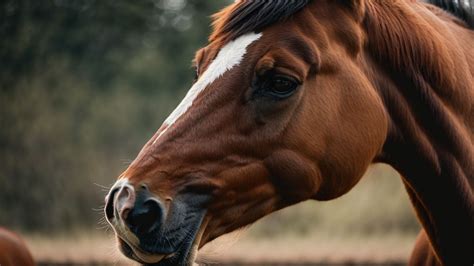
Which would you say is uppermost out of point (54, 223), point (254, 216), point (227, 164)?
point (227, 164)

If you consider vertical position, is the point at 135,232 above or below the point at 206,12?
above

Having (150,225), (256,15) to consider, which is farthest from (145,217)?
(256,15)

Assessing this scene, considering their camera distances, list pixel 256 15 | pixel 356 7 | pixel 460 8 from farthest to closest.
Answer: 1. pixel 460 8
2. pixel 356 7
3. pixel 256 15

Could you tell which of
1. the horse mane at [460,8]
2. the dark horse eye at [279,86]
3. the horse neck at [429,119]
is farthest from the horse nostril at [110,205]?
the horse mane at [460,8]

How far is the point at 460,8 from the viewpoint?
3.33m

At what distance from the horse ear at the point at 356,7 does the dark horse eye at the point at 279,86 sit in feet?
1.54

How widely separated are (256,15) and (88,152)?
38.6ft

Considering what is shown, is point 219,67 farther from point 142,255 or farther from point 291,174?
point 142,255

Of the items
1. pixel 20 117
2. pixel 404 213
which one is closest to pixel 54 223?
pixel 20 117

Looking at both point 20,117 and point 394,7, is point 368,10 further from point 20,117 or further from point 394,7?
point 20,117

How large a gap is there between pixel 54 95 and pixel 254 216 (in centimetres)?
1253

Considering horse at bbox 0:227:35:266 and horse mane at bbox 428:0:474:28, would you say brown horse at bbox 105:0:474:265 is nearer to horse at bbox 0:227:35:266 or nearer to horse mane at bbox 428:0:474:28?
horse mane at bbox 428:0:474:28

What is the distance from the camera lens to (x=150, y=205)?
228 centimetres

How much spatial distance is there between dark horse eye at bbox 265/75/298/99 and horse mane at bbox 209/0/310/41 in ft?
0.83
